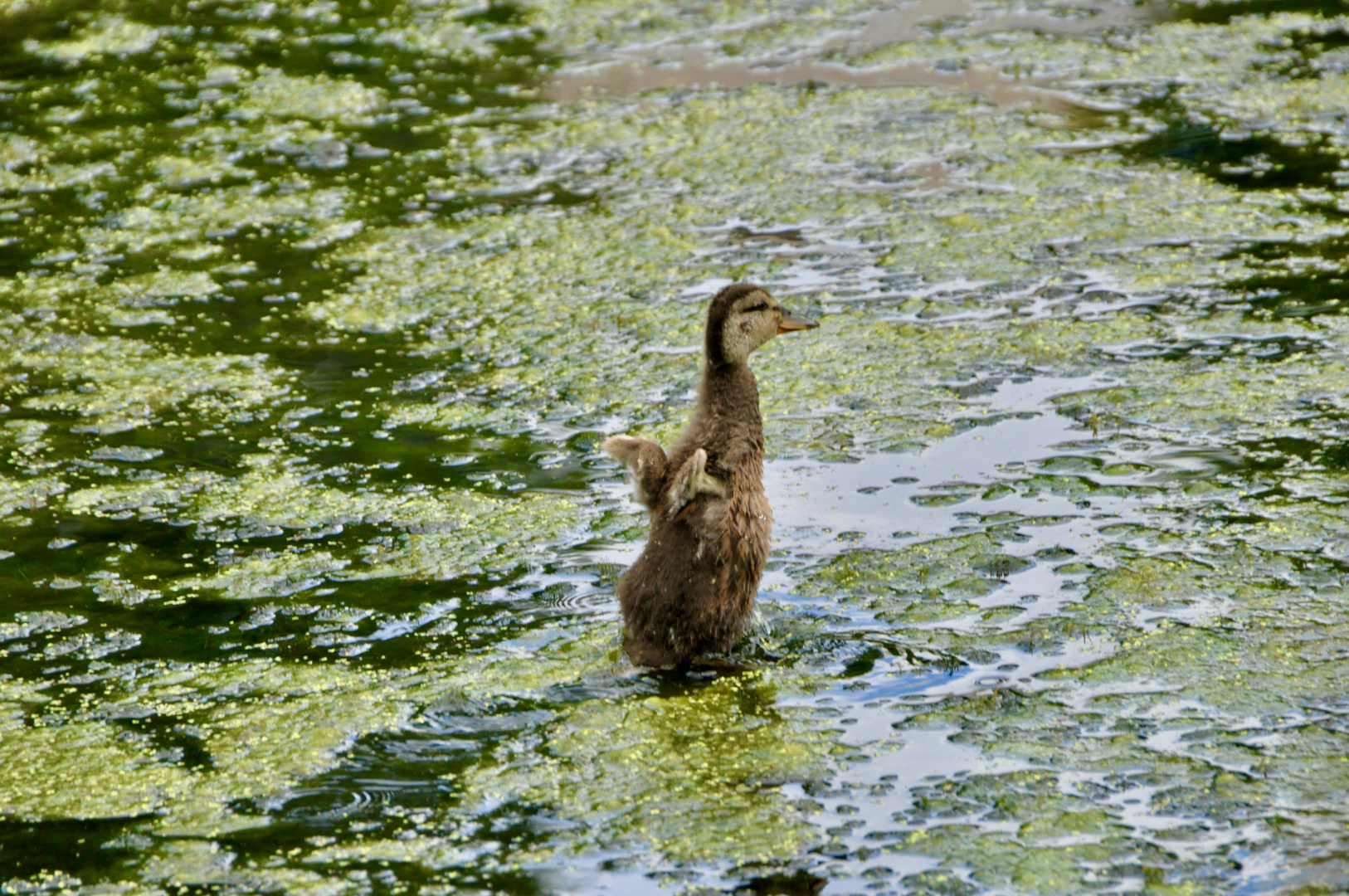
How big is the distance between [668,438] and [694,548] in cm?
141

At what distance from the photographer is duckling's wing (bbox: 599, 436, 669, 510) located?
4617 mm

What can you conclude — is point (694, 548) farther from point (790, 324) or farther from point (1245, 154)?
point (1245, 154)

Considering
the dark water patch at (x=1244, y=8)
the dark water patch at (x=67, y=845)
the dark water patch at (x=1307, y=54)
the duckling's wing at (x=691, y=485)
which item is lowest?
the dark water patch at (x=67, y=845)

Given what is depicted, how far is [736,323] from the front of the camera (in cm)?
506

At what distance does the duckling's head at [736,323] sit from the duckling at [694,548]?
30 cm

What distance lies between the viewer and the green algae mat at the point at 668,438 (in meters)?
3.78

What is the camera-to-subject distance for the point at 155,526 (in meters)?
5.41

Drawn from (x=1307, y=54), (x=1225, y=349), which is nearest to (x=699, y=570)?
(x=1225, y=349)

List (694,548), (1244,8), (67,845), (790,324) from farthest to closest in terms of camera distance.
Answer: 1. (1244,8)
2. (790,324)
3. (694,548)
4. (67,845)

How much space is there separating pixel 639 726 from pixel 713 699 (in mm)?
256

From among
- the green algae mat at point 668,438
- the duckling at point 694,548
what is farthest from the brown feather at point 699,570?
the green algae mat at point 668,438

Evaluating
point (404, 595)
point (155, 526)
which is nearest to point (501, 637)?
point (404, 595)

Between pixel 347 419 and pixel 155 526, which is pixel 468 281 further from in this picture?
pixel 155 526

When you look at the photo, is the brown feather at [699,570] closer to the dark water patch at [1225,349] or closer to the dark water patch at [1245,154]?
the dark water patch at [1225,349]
